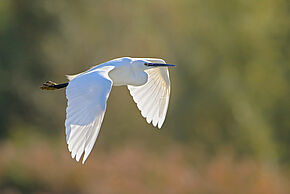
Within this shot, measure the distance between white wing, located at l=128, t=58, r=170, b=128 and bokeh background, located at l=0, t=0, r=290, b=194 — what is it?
5343 millimetres

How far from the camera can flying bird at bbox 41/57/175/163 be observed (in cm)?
416

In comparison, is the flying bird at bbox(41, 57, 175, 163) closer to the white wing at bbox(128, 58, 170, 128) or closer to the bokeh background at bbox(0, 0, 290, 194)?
the white wing at bbox(128, 58, 170, 128)

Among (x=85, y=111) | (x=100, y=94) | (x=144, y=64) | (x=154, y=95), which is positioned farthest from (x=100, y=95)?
(x=154, y=95)

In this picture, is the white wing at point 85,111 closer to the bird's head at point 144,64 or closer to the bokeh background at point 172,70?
the bird's head at point 144,64

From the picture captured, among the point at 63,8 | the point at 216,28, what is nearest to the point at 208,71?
the point at 216,28

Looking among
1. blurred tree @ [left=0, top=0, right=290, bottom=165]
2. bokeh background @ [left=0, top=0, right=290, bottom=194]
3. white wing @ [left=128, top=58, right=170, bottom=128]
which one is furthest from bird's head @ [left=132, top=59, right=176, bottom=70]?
blurred tree @ [left=0, top=0, right=290, bottom=165]

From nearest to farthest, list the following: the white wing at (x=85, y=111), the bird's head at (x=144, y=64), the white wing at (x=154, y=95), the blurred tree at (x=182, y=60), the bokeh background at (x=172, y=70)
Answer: the white wing at (x=85, y=111), the bird's head at (x=144, y=64), the white wing at (x=154, y=95), the bokeh background at (x=172, y=70), the blurred tree at (x=182, y=60)

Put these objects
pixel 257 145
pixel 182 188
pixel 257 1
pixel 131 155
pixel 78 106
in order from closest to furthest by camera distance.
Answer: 1. pixel 78 106
2. pixel 182 188
3. pixel 131 155
4. pixel 257 145
5. pixel 257 1

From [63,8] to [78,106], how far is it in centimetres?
882

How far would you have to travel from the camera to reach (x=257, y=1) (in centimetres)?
1333

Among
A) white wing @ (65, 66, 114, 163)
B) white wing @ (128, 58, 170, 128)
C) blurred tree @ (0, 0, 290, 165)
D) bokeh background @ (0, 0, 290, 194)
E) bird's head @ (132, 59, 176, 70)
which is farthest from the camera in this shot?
blurred tree @ (0, 0, 290, 165)

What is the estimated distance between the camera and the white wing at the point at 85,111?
13.6 feet

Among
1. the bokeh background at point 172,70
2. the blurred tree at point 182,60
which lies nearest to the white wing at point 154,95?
the bokeh background at point 172,70

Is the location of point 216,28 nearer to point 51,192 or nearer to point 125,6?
point 125,6
